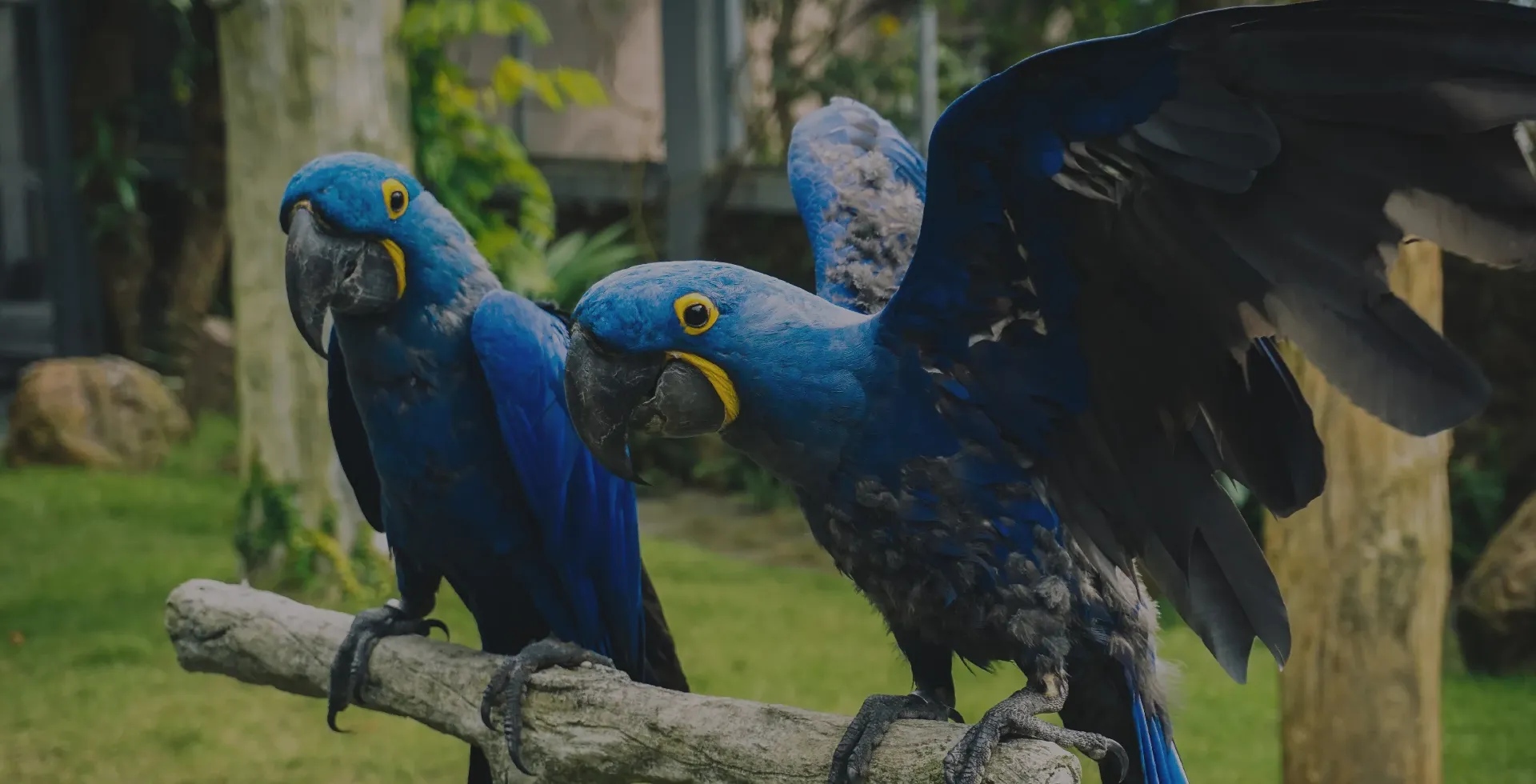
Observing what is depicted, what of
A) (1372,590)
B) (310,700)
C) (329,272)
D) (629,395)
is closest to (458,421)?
(329,272)

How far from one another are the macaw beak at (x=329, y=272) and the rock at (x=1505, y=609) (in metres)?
3.51

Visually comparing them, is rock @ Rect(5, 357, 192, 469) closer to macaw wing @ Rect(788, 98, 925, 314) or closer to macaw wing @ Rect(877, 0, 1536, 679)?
macaw wing @ Rect(788, 98, 925, 314)


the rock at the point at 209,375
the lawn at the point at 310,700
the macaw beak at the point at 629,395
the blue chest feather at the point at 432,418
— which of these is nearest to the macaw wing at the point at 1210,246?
the macaw beak at the point at 629,395

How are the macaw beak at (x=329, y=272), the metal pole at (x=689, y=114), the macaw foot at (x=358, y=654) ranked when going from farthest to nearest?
the metal pole at (x=689, y=114)
the macaw foot at (x=358, y=654)
the macaw beak at (x=329, y=272)

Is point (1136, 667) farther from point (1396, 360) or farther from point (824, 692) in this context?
point (824, 692)

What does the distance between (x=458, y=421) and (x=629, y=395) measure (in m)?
0.55

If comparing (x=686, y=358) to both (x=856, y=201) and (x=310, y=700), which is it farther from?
(x=310, y=700)

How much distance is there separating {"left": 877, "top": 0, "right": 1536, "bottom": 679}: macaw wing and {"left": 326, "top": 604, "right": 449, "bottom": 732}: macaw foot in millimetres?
1036

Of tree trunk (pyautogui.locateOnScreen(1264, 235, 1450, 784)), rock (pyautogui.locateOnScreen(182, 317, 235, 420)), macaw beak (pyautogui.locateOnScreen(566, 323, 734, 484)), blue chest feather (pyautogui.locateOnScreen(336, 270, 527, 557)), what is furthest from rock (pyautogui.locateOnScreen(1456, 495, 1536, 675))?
rock (pyautogui.locateOnScreen(182, 317, 235, 420))

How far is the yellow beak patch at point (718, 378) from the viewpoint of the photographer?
1.58m

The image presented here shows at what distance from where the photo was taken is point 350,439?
236cm

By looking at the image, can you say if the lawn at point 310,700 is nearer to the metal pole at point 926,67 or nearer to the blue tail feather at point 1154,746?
the blue tail feather at point 1154,746

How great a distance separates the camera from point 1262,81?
1.35 m

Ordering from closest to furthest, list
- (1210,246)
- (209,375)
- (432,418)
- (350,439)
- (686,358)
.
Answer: (1210,246), (686,358), (432,418), (350,439), (209,375)
